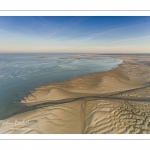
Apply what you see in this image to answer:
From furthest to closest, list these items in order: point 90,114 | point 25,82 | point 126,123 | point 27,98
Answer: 1. point 25,82
2. point 27,98
3. point 90,114
4. point 126,123

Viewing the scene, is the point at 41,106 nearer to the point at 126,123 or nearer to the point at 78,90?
the point at 78,90

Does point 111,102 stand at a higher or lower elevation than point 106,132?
higher

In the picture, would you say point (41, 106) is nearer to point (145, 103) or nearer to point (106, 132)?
point (106, 132)

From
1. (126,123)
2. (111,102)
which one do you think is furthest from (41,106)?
(126,123)

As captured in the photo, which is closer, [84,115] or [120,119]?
[120,119]
